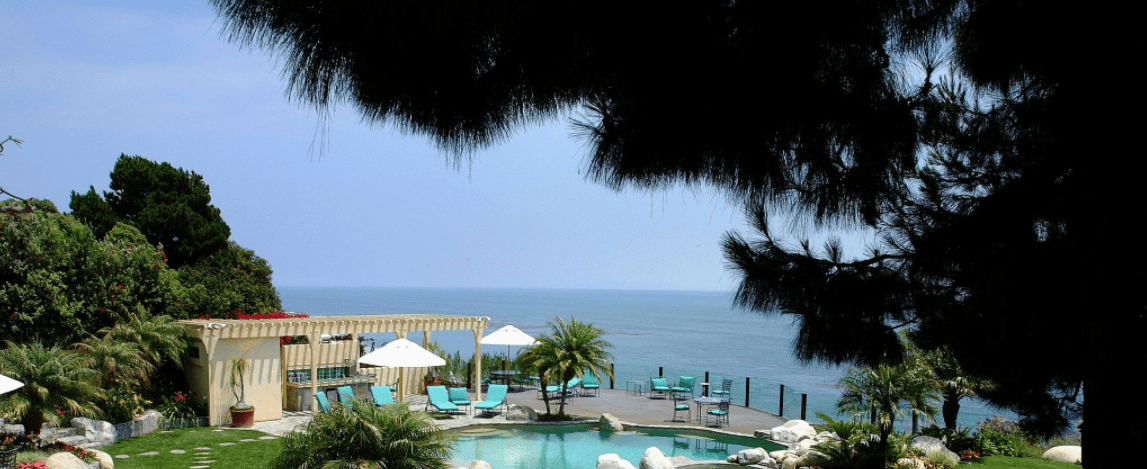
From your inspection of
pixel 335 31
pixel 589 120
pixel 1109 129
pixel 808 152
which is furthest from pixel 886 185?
pixel 335 31

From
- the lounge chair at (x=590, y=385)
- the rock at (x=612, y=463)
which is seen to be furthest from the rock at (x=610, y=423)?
the lounge chair at (x=590, y=385)

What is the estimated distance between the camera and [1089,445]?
3268 millimetres

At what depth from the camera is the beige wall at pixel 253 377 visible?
53.9ft

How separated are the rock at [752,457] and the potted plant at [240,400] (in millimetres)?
9928

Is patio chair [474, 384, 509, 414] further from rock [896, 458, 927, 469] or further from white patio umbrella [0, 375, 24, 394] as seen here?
white patio umbrella [0, 375, 24, 394]

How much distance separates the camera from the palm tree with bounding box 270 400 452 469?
9617mm

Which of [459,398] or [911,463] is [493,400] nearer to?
[459,398]

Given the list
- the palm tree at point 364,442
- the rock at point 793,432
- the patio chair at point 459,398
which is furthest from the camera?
the patio chair at point 459,398

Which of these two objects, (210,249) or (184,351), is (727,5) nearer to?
(184,351)

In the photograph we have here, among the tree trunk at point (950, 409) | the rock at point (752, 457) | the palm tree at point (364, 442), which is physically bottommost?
the rock at point (752, 457)

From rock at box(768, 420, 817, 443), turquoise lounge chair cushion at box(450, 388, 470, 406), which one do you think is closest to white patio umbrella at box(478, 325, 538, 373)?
turquoise lounge chair cushion at box(450, 388, 470, 406)

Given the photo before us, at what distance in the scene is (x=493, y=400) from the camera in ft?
60.9

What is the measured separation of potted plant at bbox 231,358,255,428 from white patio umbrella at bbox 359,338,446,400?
2.41 meters

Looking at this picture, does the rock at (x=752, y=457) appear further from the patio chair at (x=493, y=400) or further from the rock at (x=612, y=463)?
the patio chair at (x=493, y=400)
